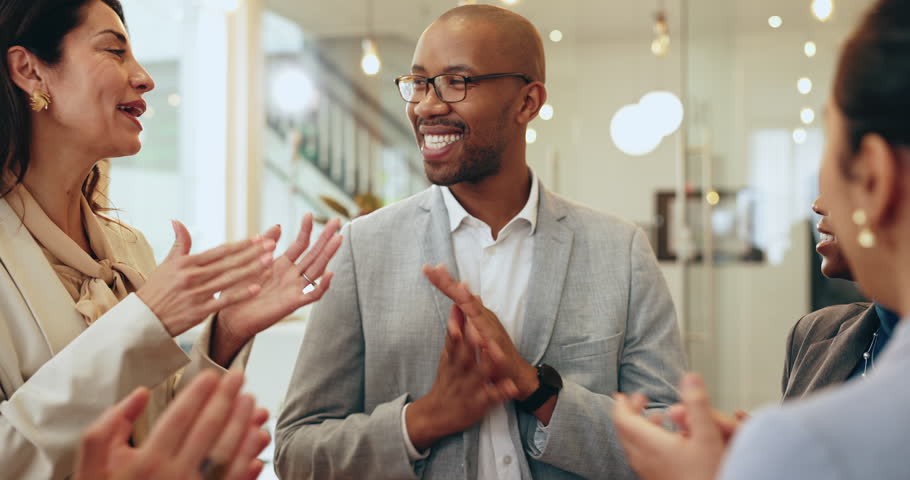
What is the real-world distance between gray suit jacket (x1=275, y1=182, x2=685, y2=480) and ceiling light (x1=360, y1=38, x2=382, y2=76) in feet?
13.7

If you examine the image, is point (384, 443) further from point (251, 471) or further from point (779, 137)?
point (779, 137)

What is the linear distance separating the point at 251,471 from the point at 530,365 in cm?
64

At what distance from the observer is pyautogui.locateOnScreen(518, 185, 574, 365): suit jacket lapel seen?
1.64 meters

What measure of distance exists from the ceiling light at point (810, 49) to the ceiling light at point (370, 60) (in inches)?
116

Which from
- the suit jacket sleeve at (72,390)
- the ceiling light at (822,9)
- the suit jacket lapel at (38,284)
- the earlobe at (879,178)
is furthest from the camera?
the ceiling light at (822,9)

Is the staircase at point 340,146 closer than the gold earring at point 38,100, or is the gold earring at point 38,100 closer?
the gold earring at point 38,100

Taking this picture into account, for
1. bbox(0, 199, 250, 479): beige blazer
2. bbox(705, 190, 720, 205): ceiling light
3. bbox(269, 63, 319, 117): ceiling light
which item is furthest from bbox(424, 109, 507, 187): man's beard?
bbox(269, 63, 319, 117): ceiling light

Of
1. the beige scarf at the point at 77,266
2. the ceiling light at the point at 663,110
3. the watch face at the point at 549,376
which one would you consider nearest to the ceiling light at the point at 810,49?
the ceiling light at the point at 663,110

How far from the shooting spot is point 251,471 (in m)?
1.13

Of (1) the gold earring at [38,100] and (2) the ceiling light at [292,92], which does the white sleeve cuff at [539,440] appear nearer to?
(1) the gold earring at [38,100]

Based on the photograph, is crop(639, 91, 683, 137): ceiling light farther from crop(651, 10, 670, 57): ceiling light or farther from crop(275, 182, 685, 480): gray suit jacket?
crop(275, 182, 685, 480): gray suit jacket

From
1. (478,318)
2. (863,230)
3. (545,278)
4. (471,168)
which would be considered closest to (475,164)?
(471,168)

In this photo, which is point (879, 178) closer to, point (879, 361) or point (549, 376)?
point (879, 361)

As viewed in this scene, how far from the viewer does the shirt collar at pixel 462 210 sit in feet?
5.79
